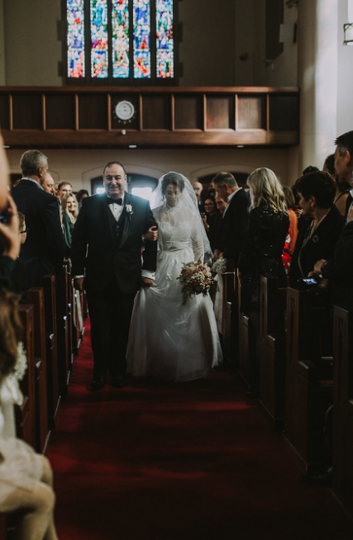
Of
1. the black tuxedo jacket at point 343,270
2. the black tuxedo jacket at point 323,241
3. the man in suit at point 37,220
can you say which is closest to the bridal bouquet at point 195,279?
the man in suit at point 37,220

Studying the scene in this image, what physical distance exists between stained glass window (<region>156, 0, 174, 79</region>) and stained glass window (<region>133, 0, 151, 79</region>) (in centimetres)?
23

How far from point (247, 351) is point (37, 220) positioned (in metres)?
1.87

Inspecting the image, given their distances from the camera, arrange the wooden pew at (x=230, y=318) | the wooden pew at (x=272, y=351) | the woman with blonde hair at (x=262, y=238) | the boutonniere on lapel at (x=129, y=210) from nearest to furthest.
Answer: the wooden pew at (x=272, y=351), the woman with blonde hair at (x=262, y=238), the boutonniere on lapel at (x=129, y=210), the wooden pew at (x=230, y=318)

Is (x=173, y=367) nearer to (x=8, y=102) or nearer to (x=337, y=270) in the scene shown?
(x=337, y=270)

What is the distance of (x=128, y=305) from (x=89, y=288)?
0.33 metres

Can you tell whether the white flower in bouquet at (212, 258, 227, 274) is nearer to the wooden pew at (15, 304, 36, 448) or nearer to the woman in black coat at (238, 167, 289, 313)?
the woman in black coat at (238, 167, 289, 313)

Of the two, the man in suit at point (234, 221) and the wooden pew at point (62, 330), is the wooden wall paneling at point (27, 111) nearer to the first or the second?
the man in suit at point (234, 221)

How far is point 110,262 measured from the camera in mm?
4305

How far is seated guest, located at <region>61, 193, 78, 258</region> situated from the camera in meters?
6.04

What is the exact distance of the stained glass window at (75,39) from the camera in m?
12.6

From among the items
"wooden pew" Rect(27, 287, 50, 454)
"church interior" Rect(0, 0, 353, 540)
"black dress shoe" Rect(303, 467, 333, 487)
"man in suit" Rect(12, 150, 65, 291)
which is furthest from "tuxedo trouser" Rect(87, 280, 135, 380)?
"black dress shoe" Rect(303, 467, 333, 487)

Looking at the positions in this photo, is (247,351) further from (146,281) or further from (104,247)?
(104,247)

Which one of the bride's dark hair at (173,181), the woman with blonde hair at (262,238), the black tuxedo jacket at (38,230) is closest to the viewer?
the black tuxedo jacket at (38,230)

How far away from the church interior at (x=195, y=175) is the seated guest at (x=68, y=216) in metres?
1.08
